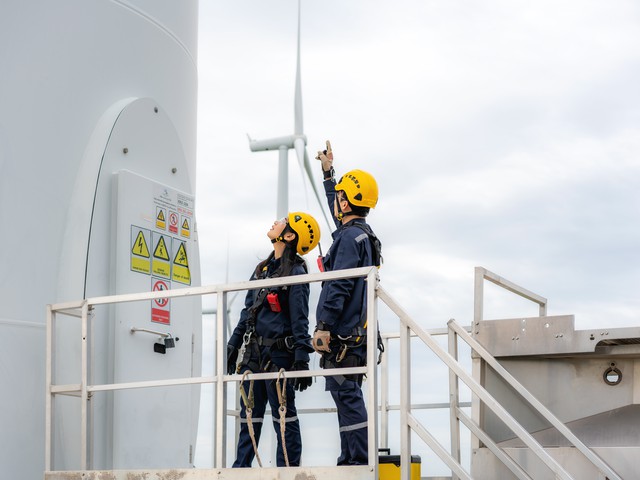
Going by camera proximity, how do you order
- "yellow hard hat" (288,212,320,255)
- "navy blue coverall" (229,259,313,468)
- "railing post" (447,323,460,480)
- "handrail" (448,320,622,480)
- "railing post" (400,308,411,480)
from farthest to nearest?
1. "railing post" (447,323,460,480)
2. "yellow hard hat" (288,212,320,255)
3. "navy blue coverall" (229,259,313,468)
4. "handrail" (448,320,622,480)
5. "railing post" (400,308,411,480)

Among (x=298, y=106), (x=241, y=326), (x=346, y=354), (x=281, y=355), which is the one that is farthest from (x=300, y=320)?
(x=298, y=106)

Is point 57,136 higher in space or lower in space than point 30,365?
higher

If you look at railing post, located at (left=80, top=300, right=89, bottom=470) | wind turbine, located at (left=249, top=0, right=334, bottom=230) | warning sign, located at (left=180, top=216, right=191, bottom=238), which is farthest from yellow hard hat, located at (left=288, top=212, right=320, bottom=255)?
wind turbine, located at (left=249, top=0, right=334, bottom=230)

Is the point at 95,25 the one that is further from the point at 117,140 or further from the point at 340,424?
the point at 340,424

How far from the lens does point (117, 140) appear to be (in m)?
7.61

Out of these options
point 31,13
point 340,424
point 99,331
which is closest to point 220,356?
point 340,424

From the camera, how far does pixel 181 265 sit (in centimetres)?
810

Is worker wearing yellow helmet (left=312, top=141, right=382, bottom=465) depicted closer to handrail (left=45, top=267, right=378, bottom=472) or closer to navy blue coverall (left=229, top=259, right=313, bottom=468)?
handrail (left=45, top=267, right=378, bottom=472)

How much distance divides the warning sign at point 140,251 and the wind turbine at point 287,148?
32.8ft

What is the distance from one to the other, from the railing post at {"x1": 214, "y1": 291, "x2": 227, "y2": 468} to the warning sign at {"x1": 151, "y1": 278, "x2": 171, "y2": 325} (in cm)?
154

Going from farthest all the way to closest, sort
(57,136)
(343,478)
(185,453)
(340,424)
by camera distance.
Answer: (185,453), (57,136), (340,424), (343,478)

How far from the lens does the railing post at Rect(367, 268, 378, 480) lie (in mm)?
5441

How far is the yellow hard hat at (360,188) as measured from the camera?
253 inches

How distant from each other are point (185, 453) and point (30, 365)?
1.58 metres
